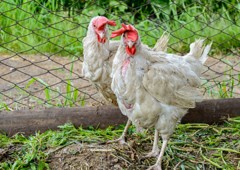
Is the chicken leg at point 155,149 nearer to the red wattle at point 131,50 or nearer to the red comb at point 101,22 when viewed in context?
the red wattle at point 131,50

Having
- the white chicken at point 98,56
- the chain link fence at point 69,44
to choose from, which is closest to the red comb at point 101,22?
the white chicken at point 98,56

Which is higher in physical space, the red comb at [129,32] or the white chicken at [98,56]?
the red comb at [129,32]

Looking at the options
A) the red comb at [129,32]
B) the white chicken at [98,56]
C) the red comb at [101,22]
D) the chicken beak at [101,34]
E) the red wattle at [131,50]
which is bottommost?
the white chicken at [98,56]

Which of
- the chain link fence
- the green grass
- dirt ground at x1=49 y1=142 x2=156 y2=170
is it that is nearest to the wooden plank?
the green grass

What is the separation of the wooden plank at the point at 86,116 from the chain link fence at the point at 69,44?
0.26 m

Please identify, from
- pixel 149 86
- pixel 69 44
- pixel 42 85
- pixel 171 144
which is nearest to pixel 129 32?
pixel 149 86

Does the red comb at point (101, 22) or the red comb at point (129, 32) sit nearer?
the red comb at point (129, 32)

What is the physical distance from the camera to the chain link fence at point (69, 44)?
4.65 metres

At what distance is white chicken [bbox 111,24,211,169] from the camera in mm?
3475

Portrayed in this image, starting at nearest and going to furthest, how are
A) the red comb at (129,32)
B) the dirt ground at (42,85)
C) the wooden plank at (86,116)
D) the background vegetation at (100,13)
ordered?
1. the red comb at (129,32)
2. the wooden plank at (86,116)
3. the dirt ground at (42,85)
4. the background vegetation at (100,13)

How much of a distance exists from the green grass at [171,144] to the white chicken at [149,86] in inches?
10.1

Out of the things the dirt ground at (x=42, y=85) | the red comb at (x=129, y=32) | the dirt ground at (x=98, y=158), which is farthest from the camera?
the dirt ground at (x=42, y=85)

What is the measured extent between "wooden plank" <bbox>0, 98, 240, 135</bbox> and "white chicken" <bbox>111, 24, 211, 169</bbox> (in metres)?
0.59

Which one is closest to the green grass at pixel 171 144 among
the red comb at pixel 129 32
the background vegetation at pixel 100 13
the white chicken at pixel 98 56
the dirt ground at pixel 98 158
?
the dirt ground at pixel 98 158
